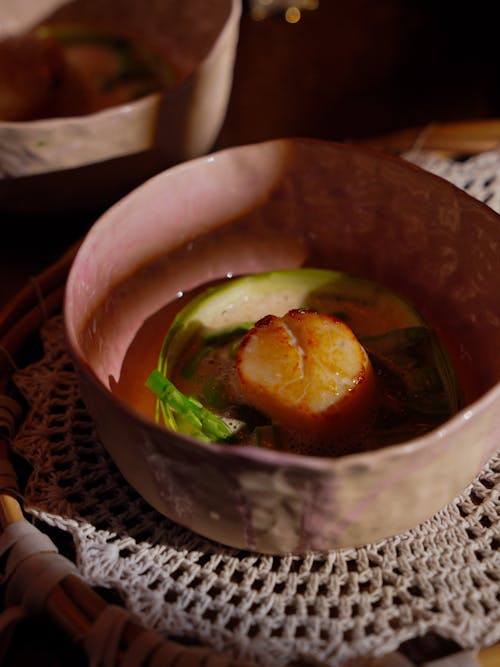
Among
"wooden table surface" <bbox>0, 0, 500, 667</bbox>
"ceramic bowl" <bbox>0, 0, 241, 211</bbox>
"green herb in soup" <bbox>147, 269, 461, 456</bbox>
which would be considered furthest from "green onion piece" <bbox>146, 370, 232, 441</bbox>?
"wooden table surface" <bbox>0, 0, 500, 667</bbox>

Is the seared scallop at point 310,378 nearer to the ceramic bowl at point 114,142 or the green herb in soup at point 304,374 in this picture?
the green herb in soup at point 304,374

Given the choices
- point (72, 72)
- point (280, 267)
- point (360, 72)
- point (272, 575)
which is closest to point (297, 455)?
point (272, 575)

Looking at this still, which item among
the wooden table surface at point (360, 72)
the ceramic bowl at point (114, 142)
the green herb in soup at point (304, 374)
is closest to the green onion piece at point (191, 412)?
the green herb in soup at point (304, 374)

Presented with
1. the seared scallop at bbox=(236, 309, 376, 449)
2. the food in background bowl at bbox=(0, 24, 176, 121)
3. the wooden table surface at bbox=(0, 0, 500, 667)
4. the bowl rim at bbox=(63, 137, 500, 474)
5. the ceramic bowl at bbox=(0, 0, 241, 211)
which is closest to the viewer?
the bowl rim at bbox=(63, 137, 500, 474)

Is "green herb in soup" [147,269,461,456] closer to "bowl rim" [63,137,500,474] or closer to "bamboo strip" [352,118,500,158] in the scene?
"bowl rim" [63,137,500,474]

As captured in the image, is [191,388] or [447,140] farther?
[447,140]

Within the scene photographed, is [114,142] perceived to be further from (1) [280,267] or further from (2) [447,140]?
(2) [447,140]
